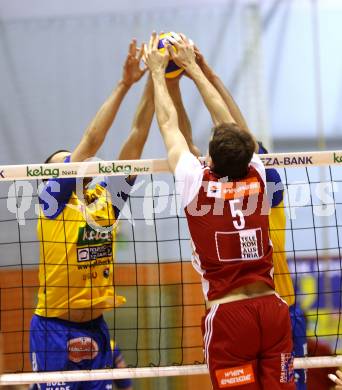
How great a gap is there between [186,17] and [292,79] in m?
1.35

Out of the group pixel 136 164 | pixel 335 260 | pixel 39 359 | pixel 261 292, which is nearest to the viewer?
pixel 261 292

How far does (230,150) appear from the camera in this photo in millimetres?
3523

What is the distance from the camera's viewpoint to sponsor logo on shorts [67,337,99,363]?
474cm

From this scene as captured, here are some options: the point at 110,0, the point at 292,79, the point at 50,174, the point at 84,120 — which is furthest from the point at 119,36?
the point at 50,174

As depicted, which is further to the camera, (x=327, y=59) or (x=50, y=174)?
(x=327, y=59)

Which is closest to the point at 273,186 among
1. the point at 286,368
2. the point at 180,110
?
the point at 180,110

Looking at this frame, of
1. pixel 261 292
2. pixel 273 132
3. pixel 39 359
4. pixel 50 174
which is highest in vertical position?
pixel 273 132

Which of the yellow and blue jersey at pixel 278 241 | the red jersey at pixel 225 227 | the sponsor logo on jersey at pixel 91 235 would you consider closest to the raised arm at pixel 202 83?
the red jersey at pixel 225 227

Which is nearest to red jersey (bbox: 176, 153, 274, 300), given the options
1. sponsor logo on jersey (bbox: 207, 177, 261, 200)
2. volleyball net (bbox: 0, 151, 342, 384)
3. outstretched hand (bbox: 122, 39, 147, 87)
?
sponsor logo on jersey (bbox: 207, 177, 261, 200)

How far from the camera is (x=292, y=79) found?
313 inches

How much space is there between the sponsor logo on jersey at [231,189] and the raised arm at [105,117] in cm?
123

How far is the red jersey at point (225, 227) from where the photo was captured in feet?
11.7

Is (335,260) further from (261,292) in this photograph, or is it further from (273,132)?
(261,292)

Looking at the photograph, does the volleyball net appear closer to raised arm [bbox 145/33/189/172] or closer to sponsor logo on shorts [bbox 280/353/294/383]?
raised arm [bbox 145/33/189/172]
